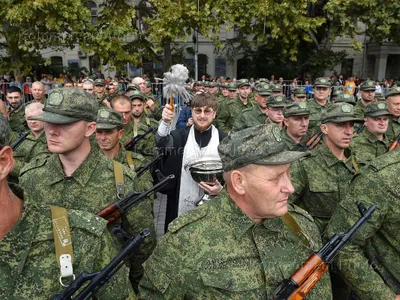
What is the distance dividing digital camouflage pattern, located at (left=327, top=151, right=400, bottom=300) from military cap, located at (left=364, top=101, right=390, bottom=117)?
9.56ft

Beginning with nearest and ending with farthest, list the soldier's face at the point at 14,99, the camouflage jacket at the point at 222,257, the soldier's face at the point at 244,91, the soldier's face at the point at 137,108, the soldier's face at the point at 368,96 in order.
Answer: the camouflage jacket at the point at 222,257
the soldier's face at the point at 137,108
the soldier's face at the point at 14,99
the soldier's face at the point at 368,96
the soldier's face at the point at 244,91

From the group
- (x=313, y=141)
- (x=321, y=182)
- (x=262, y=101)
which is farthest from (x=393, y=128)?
(x=321, y=182)

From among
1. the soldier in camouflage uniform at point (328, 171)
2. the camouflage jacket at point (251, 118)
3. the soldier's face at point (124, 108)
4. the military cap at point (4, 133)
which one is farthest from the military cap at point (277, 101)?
the military cap at point (4, 133)

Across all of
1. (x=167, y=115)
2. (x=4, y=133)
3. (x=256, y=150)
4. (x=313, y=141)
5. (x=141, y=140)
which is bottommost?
(x=141, y=140)

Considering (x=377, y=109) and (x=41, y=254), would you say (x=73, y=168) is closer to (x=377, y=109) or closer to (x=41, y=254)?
(x=41, y=254)

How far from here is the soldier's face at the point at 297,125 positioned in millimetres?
5375

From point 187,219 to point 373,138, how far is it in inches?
169

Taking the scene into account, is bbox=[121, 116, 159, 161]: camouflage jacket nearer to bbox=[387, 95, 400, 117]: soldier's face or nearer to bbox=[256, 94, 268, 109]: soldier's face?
bbox=[256, 94, 268, 109]: soldier's face

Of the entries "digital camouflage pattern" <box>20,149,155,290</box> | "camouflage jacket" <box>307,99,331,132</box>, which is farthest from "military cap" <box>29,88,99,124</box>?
"camouflage jacket" <box>307,99,331,132</box>

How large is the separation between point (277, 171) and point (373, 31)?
2297 cm

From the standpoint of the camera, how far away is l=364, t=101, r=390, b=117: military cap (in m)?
5.39

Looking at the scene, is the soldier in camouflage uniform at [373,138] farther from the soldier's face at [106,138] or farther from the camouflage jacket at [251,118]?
the soldier's face at [106,138]

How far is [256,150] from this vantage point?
2076mm

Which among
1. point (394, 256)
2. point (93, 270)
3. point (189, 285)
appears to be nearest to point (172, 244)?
point (189, 285)
